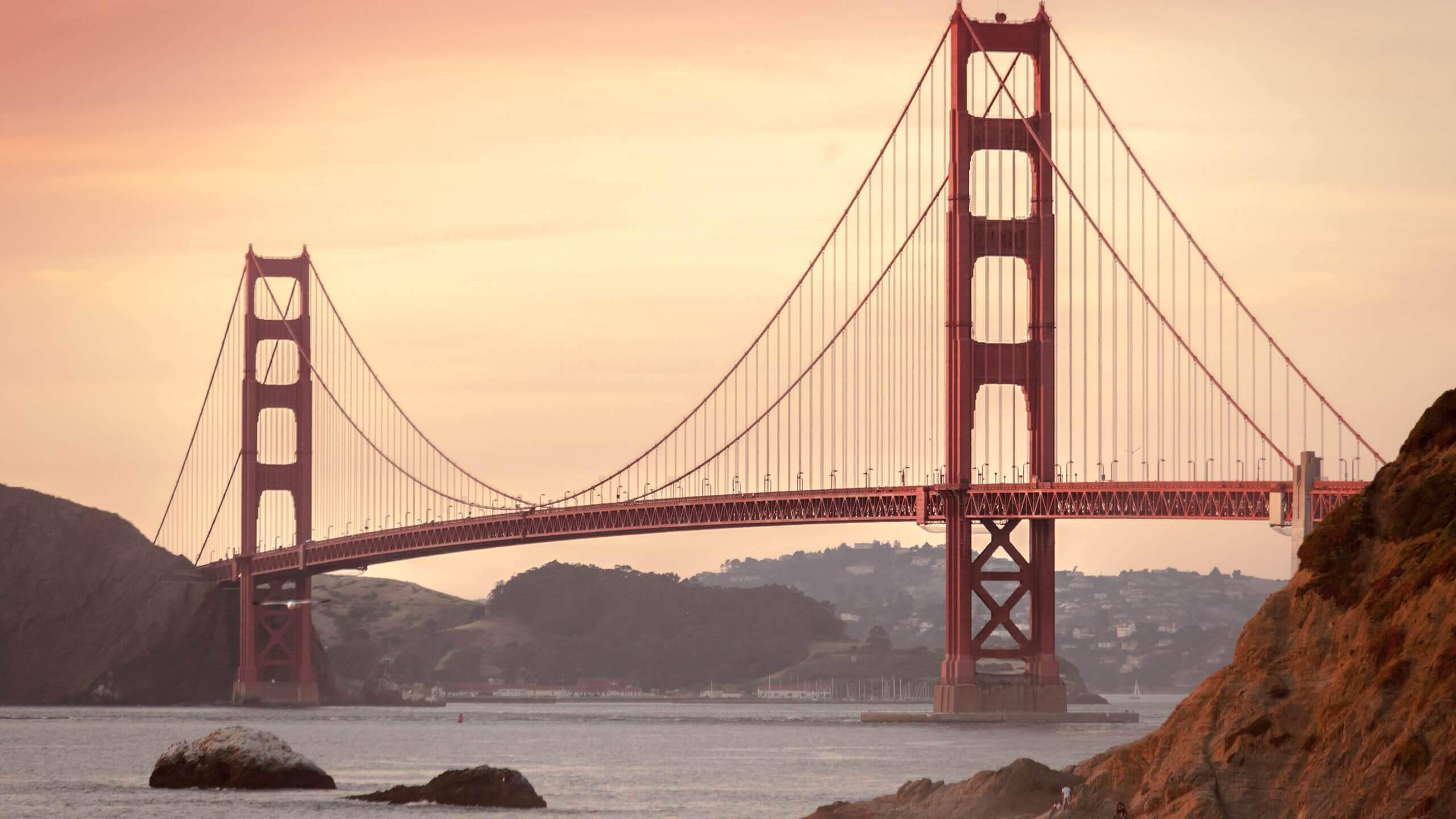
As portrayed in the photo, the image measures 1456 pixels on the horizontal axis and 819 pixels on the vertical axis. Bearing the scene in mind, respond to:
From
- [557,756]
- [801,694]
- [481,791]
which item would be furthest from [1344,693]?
[801,694]

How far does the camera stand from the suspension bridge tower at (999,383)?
7762cm

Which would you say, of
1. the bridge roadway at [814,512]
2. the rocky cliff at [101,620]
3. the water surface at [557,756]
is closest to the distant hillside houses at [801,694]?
the rocky cliff at [101,620]

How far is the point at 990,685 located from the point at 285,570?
40108 mm

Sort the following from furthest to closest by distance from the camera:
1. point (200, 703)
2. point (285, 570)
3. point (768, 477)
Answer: point (200, 703), point (285, 570), point (768, 477)

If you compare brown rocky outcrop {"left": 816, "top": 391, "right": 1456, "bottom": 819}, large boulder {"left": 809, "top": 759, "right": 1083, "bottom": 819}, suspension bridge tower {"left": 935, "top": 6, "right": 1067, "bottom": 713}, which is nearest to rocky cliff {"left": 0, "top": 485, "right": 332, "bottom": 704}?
suspension bridge tower {"left": 935, "top": 6, "right": 1067, "bottom": 713}

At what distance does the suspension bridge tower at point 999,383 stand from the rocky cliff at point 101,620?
50763mm

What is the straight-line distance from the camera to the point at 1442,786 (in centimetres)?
2545

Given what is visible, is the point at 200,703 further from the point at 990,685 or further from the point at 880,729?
the point at 990,685

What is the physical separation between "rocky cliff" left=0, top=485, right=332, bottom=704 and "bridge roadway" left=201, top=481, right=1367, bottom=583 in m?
13.0

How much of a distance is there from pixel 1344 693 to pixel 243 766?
88.7 feet

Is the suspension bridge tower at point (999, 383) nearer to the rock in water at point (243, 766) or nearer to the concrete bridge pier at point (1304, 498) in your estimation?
the concrete bridge pier at point (1304, 498)

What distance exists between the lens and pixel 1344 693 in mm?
27797

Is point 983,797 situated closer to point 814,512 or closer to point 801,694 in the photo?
point 814,512

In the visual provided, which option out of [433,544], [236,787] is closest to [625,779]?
[236,787]
